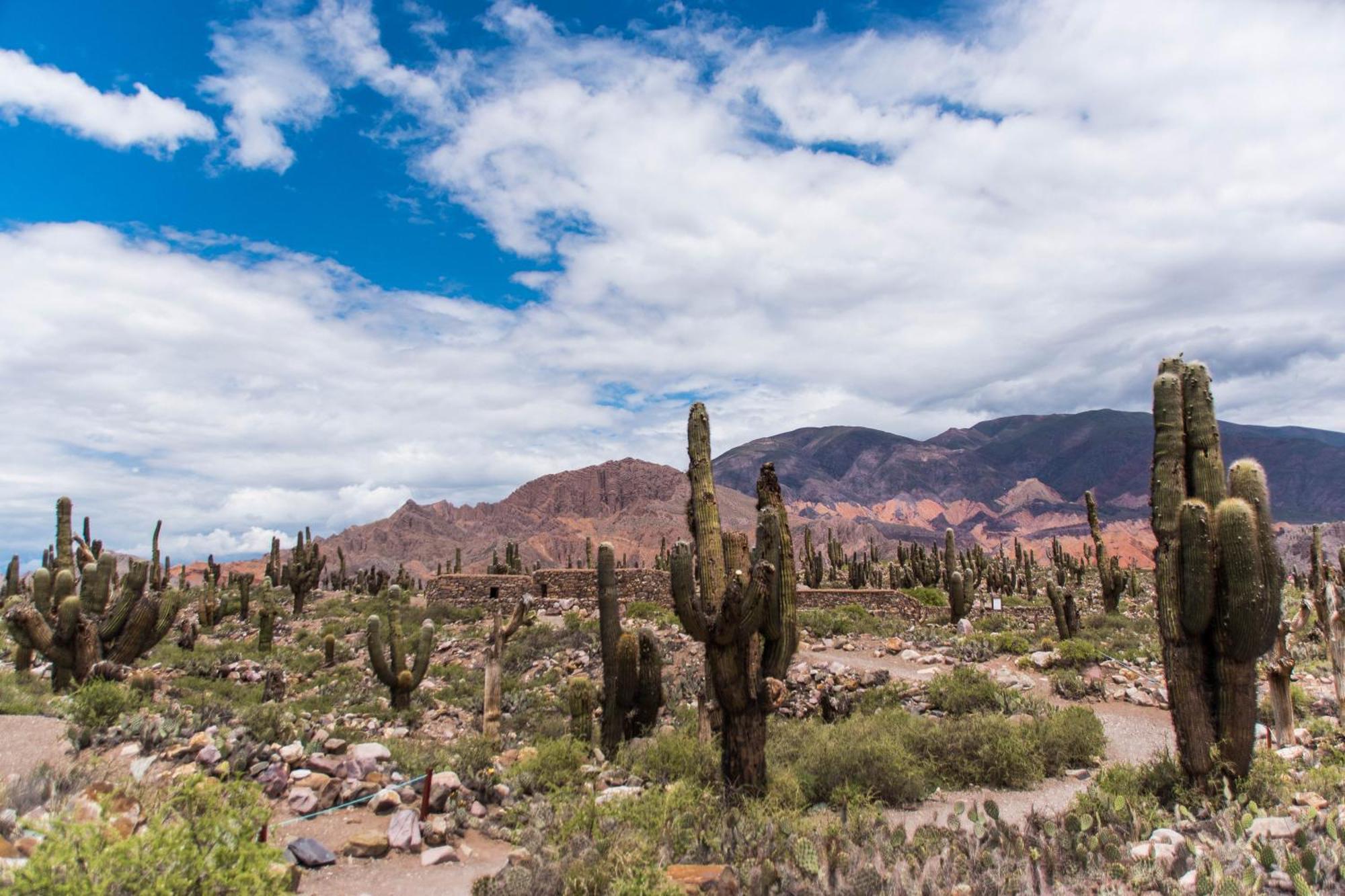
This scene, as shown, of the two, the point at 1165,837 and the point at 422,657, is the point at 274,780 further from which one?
the point at 1165,837

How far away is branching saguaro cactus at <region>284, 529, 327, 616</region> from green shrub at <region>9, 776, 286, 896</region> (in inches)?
1165

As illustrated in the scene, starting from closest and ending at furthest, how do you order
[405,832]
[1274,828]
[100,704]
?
[1274,828] < [405,832] < [100,704]

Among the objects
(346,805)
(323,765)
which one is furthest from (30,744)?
(346,805)

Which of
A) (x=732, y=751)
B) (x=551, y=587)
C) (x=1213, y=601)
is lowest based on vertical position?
(x=732, y=751)

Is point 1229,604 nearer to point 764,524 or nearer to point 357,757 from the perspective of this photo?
point 764,524

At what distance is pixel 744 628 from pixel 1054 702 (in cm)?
1099

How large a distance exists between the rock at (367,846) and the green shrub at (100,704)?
17.5ft

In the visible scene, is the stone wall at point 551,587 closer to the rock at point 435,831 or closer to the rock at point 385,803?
the rock at point 385,803

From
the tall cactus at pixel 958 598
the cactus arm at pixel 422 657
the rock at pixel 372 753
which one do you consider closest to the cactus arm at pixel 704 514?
the rock at pixel 372 753

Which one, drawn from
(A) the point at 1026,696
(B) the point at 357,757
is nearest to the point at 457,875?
(B) the point at 357,757

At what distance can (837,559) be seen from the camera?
164 ft

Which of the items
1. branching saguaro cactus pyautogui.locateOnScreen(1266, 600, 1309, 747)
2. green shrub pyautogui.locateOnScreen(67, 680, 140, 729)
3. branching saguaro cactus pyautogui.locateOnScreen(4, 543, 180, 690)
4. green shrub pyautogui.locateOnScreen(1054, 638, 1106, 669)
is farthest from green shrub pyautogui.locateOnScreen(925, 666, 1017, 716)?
branching saguaro cactus pyautogui.locateOnScreen(4, 543, 180, 690)

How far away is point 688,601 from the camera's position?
31.0 feet

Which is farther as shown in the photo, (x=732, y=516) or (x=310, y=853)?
(x=732, y=516)
